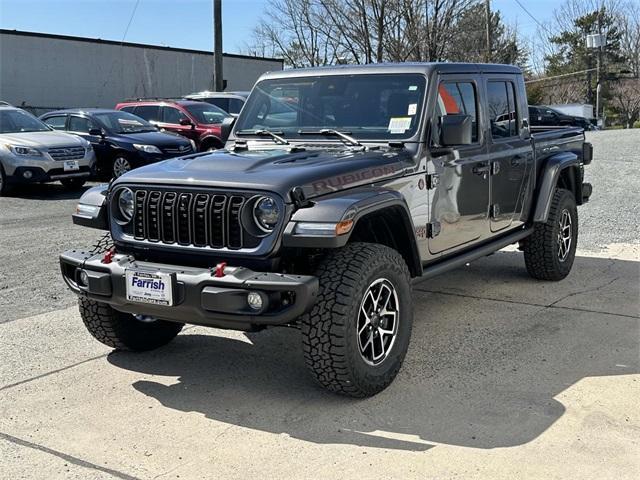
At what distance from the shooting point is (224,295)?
153 inches

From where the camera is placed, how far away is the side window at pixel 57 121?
15.1 m

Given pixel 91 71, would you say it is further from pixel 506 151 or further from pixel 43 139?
pixel 506 151

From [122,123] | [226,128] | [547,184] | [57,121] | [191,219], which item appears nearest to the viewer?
[191,219]

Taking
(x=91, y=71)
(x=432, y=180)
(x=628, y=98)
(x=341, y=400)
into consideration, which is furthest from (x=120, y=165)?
(x=628, y=98)

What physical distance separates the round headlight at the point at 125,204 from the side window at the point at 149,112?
12.7m

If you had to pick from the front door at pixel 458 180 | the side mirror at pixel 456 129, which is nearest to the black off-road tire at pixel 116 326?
the front door at pixel 458 180

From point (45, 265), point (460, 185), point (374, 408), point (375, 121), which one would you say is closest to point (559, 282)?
point (460, 185)

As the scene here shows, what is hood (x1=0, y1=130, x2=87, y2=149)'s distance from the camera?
12.8 meters

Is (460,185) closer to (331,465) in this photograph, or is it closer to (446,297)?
(446,297)

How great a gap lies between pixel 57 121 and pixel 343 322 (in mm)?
12775

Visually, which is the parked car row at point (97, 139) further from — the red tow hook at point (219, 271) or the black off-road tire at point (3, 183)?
the red tow hook at point (219, 271)

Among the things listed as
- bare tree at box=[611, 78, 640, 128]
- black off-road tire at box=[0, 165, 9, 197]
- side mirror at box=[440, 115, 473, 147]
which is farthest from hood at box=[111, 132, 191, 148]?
bare tree at box=[611, 78, 640, 128]

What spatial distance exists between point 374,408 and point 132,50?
27.8 meters

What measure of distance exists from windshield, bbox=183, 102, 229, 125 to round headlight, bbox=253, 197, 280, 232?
41.9 feet
